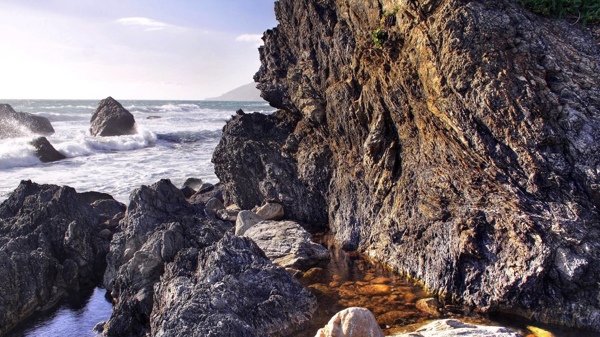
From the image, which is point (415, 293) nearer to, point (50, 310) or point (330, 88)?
point (330, 88)

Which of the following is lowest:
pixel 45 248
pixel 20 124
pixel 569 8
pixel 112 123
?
pixel 45 248

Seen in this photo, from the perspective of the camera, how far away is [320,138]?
1330cm

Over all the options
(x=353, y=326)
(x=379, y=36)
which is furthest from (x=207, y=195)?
(x=353, y=326)

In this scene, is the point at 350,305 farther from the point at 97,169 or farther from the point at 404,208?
the point at 97,169

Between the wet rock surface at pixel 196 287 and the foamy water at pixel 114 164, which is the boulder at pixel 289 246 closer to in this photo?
the wet rock surface at pixel 196 287

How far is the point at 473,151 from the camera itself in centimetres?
827

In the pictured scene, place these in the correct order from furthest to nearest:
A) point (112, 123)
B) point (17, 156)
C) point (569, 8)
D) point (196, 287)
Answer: point (112, 123) < point (17, 156) < point (569, 8) < point (196, 287)

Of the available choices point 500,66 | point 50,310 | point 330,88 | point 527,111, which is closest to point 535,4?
point 500,66

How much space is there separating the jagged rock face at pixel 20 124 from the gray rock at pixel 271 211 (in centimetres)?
3181

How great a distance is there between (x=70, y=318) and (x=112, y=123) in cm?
3241

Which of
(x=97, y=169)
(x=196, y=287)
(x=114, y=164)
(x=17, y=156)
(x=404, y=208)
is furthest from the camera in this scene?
(x=17, y=156)

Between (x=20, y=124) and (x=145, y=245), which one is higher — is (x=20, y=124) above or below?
above

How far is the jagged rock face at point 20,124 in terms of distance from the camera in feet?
122

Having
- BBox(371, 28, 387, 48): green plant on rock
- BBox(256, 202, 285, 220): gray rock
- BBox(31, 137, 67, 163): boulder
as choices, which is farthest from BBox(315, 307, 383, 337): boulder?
BBox(31, 137, 67, 163): boulder
